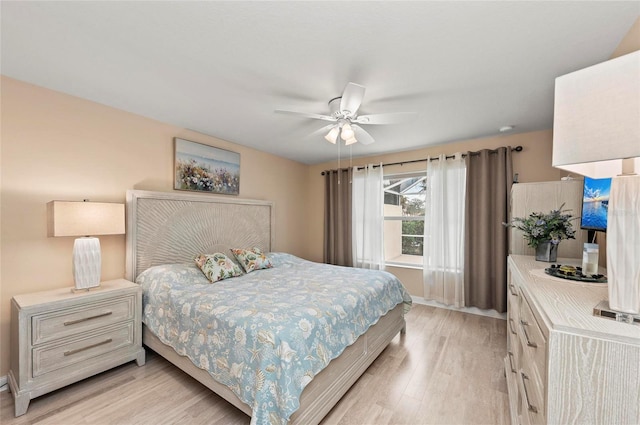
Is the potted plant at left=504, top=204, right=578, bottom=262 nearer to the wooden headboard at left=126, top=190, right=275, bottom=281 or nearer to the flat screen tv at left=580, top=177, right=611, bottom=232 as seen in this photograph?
the flat screen tv at left=580, top=177, right=611, bottom=232

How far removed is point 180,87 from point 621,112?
8.56 feet

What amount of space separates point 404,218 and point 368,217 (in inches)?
23.5

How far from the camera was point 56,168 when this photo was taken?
223 centimetres

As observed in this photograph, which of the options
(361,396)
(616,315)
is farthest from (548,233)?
(361,396)

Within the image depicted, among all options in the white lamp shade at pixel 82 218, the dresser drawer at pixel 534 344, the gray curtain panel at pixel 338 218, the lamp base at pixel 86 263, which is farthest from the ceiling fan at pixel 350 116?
the gray curtain panel at pixel 338 218

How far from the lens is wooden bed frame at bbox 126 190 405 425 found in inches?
67.8

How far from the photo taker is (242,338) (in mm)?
1593

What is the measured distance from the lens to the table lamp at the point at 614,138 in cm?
68

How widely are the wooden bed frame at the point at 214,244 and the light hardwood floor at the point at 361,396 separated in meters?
0.14

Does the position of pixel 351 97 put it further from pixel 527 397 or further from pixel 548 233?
pixel 527 397

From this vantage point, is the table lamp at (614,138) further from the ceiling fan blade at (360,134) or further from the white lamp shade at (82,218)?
the white lamp shade at (82,218)

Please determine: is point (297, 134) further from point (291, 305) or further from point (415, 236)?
point (415, 236)

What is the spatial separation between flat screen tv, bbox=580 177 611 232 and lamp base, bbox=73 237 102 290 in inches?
143

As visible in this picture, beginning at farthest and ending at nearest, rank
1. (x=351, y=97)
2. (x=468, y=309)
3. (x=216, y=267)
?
(x=468, y=309)
(x=216, y=267)
(x=351, y=97)
